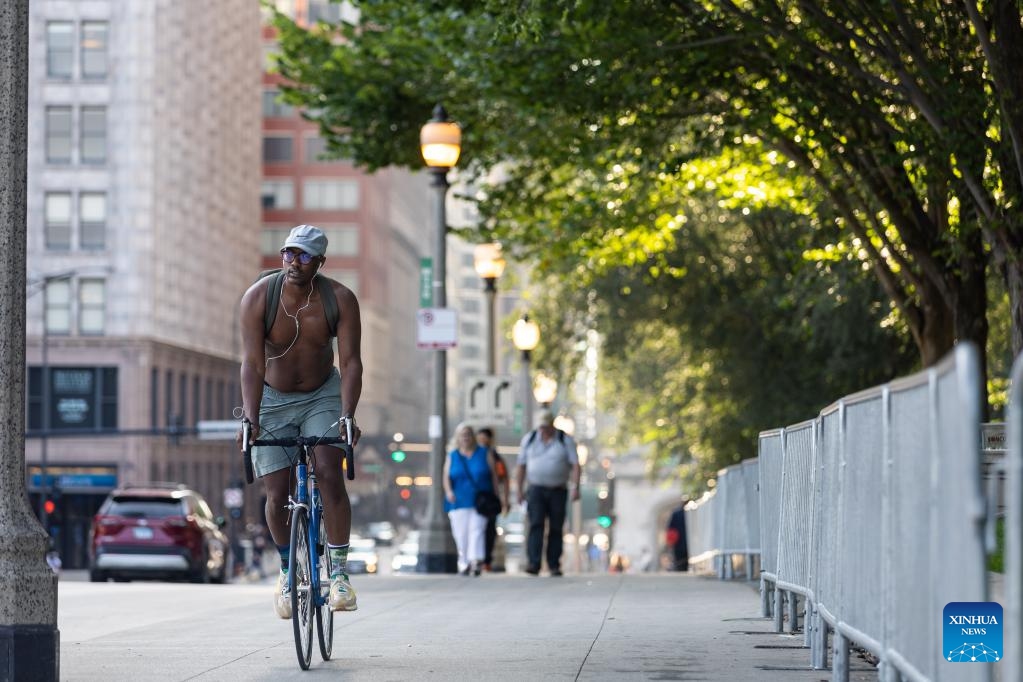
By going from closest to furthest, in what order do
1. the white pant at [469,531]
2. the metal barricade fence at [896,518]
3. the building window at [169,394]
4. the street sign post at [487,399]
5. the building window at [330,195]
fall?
the metal barricade fence at [896,518], the white pant at [469,531], the street sign post at [487,399], the building window at [169,394], the building window at [330,195]

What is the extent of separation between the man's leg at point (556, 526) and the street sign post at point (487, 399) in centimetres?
435

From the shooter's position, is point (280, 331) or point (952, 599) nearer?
point (952, 599)

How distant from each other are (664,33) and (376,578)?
6.22 meters

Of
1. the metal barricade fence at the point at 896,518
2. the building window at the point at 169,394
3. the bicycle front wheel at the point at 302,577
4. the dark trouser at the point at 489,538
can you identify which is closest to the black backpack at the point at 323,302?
the bicycle front wheel at the point at 302,577

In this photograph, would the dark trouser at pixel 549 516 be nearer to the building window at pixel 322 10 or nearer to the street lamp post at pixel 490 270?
the street lamp post at pixel 490 270

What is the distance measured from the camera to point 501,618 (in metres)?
12.8

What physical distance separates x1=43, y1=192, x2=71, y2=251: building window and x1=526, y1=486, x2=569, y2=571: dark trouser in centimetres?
5926

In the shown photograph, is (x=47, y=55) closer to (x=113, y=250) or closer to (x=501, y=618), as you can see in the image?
(x=113, y=250)

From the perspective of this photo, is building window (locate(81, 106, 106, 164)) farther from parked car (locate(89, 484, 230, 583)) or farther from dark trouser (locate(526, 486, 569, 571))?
dark trouser (locate(526, 486, 569, 571))

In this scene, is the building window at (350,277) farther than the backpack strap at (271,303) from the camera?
Yes

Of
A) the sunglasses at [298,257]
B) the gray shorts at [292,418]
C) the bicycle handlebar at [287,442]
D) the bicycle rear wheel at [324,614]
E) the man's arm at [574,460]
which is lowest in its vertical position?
the bicycle rear wheel at [324,614]

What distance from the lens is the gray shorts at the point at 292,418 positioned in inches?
367

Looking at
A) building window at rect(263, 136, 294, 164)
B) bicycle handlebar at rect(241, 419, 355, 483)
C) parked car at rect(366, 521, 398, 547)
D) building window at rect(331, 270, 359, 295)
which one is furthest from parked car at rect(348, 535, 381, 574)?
building window at rect(331, 270, 359, 295)

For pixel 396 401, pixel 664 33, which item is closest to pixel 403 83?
pixel 664 33
